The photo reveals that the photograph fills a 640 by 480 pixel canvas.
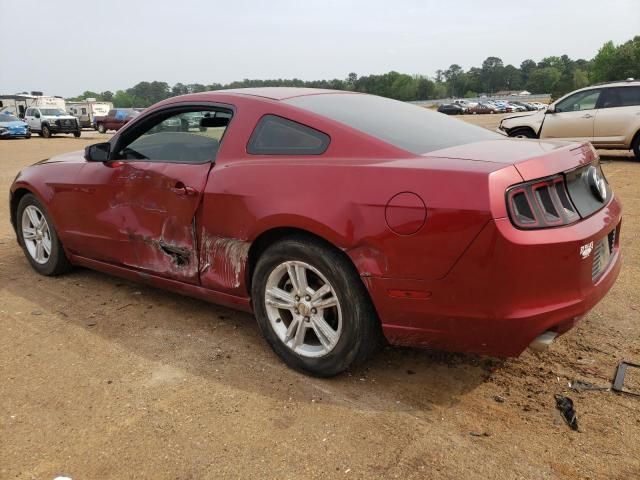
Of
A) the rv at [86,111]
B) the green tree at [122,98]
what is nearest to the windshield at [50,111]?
the rv at [86,111]

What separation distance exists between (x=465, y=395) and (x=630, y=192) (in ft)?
21.4

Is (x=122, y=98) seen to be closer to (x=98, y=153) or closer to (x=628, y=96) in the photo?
(x=628, y=96)

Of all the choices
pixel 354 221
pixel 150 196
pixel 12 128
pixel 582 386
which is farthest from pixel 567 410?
pixel 12 128

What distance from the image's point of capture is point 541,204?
8.14 ft

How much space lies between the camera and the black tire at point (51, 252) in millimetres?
4617

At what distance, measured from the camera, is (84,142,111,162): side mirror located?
404 cm

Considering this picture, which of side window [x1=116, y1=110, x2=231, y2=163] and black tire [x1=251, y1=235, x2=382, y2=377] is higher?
side window [x1=116, y1=110, x2=231, y2=163]

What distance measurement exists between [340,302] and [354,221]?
1.42 ft

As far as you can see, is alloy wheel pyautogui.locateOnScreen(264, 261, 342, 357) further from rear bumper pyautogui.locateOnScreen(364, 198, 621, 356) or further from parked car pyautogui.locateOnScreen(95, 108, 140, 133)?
parked car pyautogui.locateOnScreen(95, 108, 140, 133)

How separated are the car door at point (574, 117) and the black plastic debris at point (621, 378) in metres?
9.40

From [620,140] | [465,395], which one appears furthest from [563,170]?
[620,140]

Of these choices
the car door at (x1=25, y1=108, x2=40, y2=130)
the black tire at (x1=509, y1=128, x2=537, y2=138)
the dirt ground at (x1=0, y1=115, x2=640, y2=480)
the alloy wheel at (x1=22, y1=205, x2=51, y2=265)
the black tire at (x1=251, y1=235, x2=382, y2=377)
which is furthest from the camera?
the car door at (x1=25, y1=108, x2=40, y2=130)

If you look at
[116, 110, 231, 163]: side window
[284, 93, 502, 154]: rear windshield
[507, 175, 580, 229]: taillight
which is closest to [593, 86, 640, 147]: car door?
[284, 93, 502, 154]: rear windshield

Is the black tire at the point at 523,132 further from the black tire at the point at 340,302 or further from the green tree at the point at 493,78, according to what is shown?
the green tree at the point at 493,78
